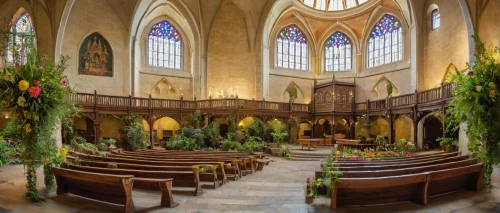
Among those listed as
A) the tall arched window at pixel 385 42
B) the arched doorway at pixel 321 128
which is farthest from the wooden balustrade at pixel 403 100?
the arched doorway at pixel 321 128

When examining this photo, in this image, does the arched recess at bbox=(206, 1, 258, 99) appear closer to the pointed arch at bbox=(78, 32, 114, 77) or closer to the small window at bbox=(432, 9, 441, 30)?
the pointed arch at bbox=(78, 32, 114, 77)

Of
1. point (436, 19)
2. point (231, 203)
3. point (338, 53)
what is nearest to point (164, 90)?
point (338, 53)

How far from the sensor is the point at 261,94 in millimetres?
26359

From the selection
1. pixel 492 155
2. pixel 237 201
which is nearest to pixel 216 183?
pixel 237 201

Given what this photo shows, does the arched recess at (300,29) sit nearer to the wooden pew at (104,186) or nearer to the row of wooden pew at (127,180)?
the row of wooden pew at (127,180)

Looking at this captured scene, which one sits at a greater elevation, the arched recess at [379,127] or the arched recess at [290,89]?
the arched recess at [290,89]

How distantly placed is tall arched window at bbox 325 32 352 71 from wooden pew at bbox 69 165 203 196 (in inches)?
1084

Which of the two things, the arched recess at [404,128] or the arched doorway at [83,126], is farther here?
the arched recess at [404,128]

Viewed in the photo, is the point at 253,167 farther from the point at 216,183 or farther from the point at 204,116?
the point at 204,116

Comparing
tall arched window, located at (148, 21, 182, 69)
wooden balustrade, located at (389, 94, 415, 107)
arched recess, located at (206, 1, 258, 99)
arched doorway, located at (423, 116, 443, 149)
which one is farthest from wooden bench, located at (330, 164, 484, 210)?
tall arched window, located at (148, 21, 182, 69)

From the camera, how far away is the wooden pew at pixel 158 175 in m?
5.50

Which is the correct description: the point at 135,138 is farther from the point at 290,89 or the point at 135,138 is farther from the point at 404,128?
the point at 404,128

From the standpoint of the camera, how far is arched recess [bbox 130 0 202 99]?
24141 mm

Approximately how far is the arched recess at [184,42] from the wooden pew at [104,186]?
1917 cm
